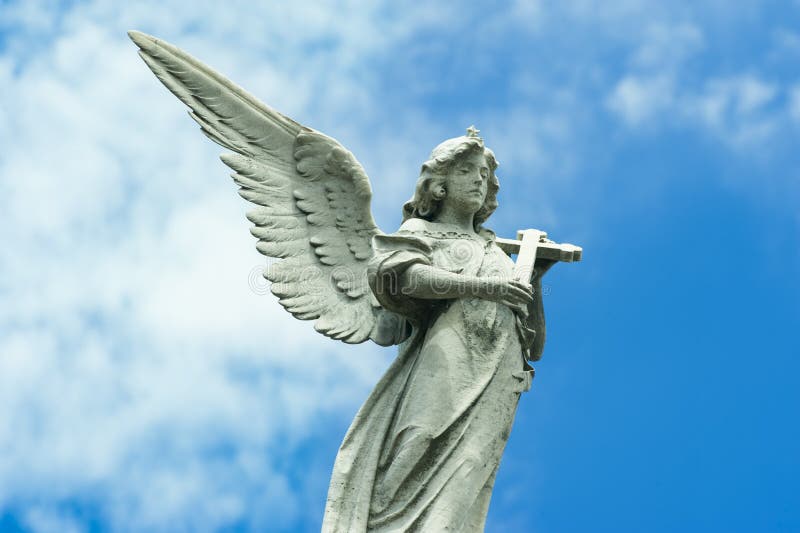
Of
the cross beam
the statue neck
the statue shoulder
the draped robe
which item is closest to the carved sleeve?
the draped robe

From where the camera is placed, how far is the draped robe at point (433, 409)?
10078 millimetres

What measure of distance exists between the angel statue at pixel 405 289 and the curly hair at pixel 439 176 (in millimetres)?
11

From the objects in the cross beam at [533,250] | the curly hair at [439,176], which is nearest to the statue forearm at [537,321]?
the cross beam at [533,250]

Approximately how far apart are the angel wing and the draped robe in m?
0.75

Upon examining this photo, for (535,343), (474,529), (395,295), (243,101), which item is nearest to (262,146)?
(243,101)

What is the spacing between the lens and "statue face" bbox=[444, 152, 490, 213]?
36.2 ft

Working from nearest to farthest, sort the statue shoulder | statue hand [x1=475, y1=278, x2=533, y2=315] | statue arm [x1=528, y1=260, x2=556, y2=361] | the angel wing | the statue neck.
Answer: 1. statue hand [x1=475, y1=278, x2=533, y2=315]
2. the statue shoulder
3. the statue neck
4. statue arm [x1=528, y1=260, x2=556, y2=361]
5. the angel wing

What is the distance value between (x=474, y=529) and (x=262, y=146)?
357 centimetres

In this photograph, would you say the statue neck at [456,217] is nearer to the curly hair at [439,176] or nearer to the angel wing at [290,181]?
the curly hair at [439,176]

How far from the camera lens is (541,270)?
1132cm

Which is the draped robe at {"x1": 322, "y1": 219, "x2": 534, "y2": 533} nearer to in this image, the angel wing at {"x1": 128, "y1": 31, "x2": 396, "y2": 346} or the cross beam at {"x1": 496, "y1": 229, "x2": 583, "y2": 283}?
the cross beam at {"x1": 496, "y1": 229, "x2": 583, "y2": 283}

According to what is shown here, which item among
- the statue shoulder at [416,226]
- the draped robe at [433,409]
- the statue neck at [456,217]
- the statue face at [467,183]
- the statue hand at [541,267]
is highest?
the statue face at [467,183]

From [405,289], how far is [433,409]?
92cm

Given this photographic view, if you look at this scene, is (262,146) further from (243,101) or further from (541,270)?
(541,270)
